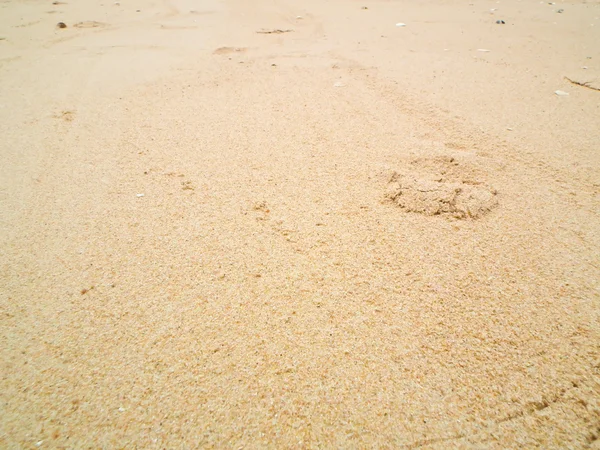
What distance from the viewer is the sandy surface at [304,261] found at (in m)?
0.88

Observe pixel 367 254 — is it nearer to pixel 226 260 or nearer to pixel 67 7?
pixel 226 260

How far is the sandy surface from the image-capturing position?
88cm

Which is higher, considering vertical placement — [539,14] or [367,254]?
[539,14]

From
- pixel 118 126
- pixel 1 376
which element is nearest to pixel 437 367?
pixel 1 376

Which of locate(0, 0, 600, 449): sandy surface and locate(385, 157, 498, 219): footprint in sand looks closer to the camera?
locate(0, 0, 600, 449): sandy surface

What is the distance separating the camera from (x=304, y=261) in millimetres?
1266

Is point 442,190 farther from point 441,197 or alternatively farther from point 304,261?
point 304,261

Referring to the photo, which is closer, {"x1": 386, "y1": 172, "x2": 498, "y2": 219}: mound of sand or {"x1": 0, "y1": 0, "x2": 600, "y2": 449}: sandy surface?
{"x1": 0, "y1": 0, "x2": 600, "y2": 449}: sandy surface

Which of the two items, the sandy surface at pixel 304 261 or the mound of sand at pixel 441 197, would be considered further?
the mound of sand at pixel 441 197

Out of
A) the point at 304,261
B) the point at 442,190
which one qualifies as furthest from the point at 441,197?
the point at 304,261

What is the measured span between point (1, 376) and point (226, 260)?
68 centimetres

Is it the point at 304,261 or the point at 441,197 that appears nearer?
the point at 304,261

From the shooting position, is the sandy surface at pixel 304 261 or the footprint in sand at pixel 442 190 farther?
the footprint in sand at pixel 442 190

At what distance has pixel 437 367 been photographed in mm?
949
